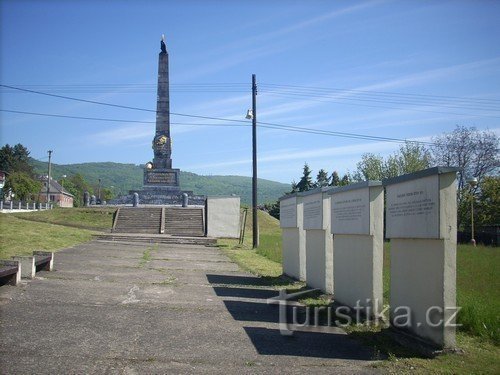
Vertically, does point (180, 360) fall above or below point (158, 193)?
below

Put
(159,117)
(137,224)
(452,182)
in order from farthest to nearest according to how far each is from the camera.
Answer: (159,117) → (137,224) → (452,182)

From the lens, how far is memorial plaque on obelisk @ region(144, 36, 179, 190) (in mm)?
45531

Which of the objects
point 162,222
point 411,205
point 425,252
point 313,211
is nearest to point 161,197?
point 162,222

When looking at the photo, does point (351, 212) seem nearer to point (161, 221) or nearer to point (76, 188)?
point (161, 221)

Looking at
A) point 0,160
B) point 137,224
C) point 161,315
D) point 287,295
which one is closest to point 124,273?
point 287,295

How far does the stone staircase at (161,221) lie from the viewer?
30.6 metres

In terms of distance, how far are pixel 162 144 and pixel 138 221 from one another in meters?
15.4

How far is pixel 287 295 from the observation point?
10055mm

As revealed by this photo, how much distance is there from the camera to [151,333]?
625cm

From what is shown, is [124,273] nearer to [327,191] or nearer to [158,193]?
[327,191]

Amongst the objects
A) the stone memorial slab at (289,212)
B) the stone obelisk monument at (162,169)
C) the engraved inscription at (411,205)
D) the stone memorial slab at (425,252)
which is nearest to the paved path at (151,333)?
the stone memorial slab at (425,252)

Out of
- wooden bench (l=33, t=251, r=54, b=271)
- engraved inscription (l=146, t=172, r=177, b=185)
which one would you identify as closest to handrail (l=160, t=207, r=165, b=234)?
engraved inscription (l=146, t=172, r=177, b=185)

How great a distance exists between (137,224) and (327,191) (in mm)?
23020

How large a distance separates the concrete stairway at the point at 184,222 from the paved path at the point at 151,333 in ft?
66.8
